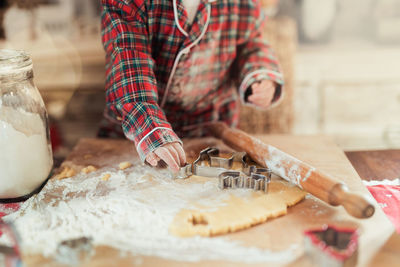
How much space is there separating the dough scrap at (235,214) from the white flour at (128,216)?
0.02 m

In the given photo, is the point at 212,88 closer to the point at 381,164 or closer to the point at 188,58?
the point at 188,58

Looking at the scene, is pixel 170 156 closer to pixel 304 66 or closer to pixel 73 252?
pixel 73 252

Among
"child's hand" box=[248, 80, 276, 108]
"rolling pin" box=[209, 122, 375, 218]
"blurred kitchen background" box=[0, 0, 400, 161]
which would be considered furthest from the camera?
"blurred kitchen background" box=[0, 0, 400, 161]

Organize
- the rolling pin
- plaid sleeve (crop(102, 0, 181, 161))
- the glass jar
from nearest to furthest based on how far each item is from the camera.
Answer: the rolling pin
the glass jar
plaid sleeve (crop(102, 0, 181, 161))

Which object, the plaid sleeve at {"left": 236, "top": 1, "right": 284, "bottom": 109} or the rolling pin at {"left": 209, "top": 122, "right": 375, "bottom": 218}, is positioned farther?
the plaid sleeve at {"left": 236, "top": 1, "right": 284, "bottom": 109}

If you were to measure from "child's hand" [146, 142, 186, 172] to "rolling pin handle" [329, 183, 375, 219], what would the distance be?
12.9 inches

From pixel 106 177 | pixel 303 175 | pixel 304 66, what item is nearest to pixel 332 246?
pixel 303 175

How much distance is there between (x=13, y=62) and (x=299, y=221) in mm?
637

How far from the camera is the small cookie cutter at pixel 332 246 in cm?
64

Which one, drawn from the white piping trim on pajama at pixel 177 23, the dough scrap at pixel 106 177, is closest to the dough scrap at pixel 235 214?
the dough scrap at pixel 106 177

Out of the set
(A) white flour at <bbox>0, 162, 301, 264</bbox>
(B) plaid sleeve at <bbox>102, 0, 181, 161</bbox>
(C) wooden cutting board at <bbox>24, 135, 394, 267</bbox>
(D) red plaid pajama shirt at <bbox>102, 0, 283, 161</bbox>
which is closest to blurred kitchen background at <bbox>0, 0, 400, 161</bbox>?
(D) red plaid pajama shirt at <bbox>102, 0, 283, 161</bbox>

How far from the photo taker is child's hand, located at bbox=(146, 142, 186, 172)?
923 mm

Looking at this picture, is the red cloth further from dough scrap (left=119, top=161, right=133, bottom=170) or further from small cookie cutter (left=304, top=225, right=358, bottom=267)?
dough scrap (left=119, top=161, right=133, bottom=170)

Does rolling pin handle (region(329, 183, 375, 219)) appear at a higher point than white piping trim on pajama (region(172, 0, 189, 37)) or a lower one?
lower
